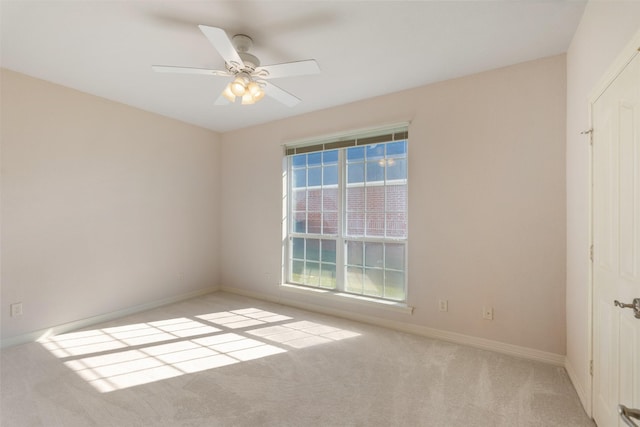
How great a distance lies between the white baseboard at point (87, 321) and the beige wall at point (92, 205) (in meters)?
0.05

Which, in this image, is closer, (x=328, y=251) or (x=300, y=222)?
(x=328, y=251)

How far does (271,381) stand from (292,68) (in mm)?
2334

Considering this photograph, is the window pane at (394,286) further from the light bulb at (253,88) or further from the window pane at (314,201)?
the light bulb at (253,88)

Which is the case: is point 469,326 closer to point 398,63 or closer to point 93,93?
point 398,63

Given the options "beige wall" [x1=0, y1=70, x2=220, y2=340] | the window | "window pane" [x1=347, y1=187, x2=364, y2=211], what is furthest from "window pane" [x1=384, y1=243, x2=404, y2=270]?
"beige wall" [x1=0, y1=70, x2=220, y2=340]

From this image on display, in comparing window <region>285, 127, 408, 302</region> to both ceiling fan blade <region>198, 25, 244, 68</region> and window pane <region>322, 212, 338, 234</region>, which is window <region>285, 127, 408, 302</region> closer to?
window pane <region>322, 212, 338, 234</region>

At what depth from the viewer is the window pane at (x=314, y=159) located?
3.84m

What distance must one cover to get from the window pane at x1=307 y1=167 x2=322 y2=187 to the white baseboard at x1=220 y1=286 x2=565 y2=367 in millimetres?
1645

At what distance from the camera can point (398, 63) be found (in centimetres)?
254

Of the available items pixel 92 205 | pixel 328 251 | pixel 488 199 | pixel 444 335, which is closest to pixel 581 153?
pixel 488 199

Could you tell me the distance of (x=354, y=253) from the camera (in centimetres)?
359

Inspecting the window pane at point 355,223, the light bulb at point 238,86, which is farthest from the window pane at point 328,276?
the light bulb at point 238,86

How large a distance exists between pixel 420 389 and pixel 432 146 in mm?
2229

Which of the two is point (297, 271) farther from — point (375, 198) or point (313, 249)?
point (375, 198)
